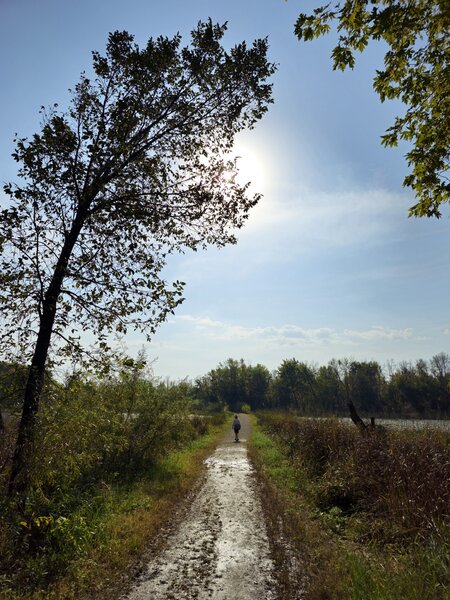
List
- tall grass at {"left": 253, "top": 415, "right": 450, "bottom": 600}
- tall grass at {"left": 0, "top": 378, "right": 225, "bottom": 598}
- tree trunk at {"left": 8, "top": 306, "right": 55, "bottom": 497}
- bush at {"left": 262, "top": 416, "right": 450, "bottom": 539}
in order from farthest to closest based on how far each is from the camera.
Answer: bush at {"left": 262, "top": 416, "right": 450, "bottom": 539} < tree trunk at {"left": 8, "top": 306, "right": 55, "bottom": 497} < tall grass at {"left": 0, "top": 378, "right": 225, "bottom": 598} < tall grass at {"left": 253, "top": 415, "right": 450, "bottom": 600}

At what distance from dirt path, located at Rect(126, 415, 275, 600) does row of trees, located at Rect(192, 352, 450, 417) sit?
215 feet

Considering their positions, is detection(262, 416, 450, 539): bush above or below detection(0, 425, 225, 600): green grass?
above

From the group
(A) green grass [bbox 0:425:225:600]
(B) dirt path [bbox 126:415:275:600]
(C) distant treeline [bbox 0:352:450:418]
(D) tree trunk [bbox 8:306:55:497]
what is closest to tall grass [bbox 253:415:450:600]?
(B) dirt path [bbox 126:415:275:600]

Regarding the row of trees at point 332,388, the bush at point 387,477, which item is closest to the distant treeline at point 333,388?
the row of trees at point 332,388

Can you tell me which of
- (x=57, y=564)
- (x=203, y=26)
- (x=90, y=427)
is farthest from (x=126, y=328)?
(x=203, y=26)

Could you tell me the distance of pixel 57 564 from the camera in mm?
5738

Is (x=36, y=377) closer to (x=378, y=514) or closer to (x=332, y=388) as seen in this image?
(x=378, y=514)

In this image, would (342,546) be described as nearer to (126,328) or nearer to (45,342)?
(126,328)

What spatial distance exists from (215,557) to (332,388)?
9306cm

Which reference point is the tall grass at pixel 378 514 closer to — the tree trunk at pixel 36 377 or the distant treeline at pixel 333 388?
the tree trunk at pixel 36 377

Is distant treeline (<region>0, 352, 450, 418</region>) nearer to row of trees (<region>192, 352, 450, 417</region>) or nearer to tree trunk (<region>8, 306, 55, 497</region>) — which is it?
row of trees (<region>192, 352, 450, 417</region>)

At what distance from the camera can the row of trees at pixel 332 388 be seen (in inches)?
2926

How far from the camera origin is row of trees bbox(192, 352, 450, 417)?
7431 cm

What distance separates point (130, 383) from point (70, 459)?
21.7ft
